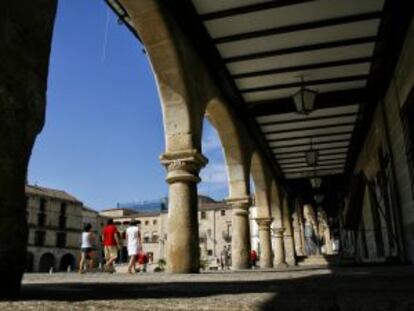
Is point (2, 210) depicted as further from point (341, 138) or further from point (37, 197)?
point (37, 197)

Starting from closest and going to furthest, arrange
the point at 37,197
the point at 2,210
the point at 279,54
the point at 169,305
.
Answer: the point at 169,305
the point at 2,210
the point at 279,54
the point at 37,197

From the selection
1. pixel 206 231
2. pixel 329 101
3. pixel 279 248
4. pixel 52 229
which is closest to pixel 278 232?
pixel 279 248

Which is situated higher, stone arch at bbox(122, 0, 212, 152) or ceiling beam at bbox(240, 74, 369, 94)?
ceiling beam at bbox(240, 74, 369, 94)

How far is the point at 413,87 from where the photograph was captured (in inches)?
246

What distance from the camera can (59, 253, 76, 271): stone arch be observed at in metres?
49.1

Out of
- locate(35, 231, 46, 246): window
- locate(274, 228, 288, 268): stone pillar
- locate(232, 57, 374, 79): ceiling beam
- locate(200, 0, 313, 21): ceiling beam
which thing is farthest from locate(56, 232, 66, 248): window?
locate(200, 0, 313, 21): ceiling beam

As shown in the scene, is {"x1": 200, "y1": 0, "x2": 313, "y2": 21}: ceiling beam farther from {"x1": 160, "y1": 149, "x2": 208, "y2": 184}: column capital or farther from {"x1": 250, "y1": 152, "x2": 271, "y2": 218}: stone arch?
{"x1": 250, "y1": 152, "x2": 271, "y2": 218}: stone arch

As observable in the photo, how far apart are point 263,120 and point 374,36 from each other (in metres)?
3.82

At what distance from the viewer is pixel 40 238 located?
46469 mm

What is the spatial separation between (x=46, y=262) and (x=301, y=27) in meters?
46.7

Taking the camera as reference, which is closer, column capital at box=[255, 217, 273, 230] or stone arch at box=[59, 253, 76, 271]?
column capital at box=[255, 217, 273, 230]

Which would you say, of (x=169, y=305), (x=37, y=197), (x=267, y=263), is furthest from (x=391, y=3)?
(x=37, y=197)

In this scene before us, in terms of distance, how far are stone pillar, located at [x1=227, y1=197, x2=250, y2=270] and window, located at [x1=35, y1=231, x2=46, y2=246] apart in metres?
41.0

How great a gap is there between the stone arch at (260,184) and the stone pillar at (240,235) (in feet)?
7.89
